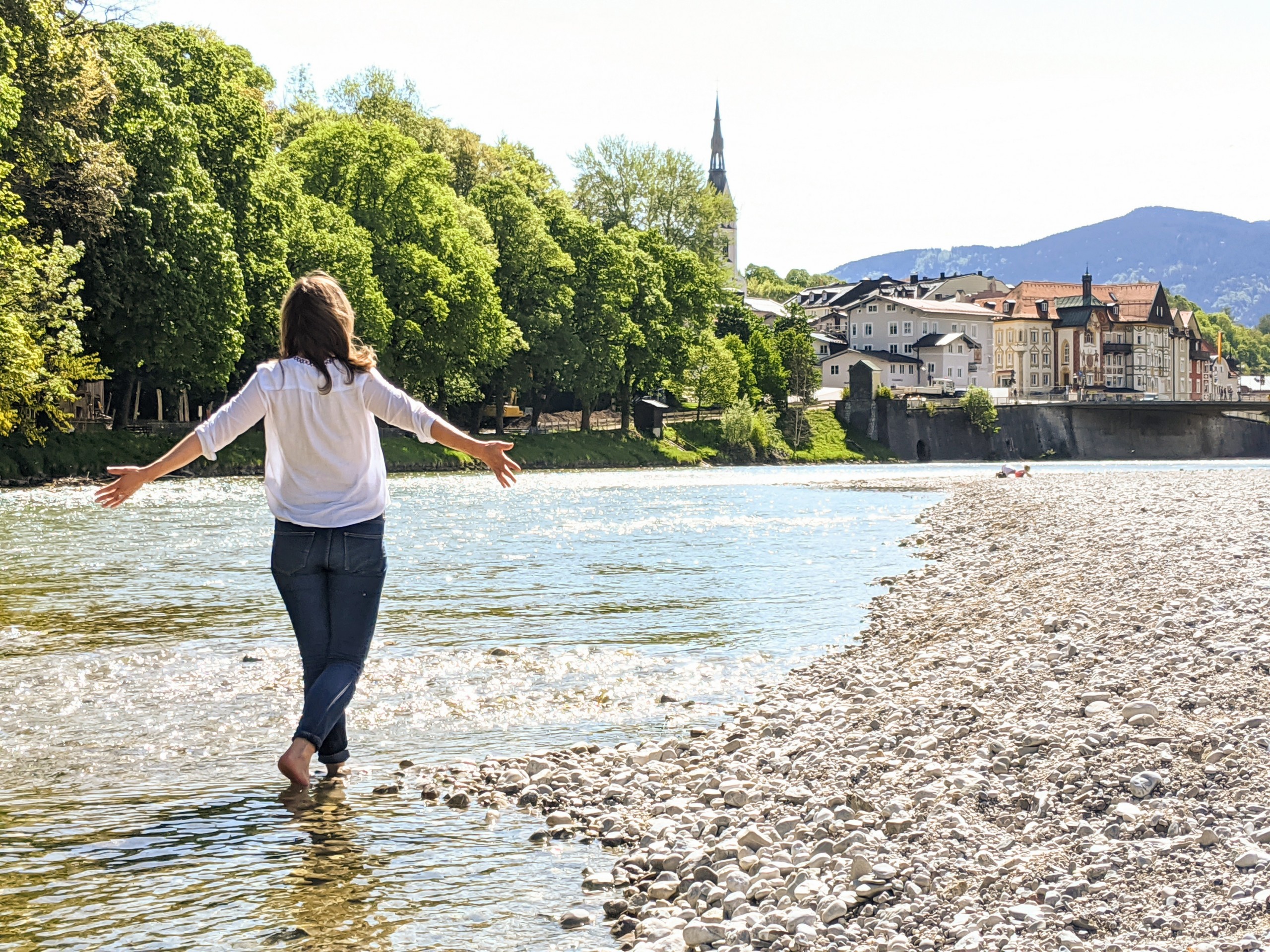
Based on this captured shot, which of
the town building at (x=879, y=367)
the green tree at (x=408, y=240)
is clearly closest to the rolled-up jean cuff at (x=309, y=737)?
the green tree at (x=408, y=240)

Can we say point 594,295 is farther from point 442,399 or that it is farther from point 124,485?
point 124,485

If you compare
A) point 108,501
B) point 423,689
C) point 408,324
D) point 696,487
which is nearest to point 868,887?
point 108,501

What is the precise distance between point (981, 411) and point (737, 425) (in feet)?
129

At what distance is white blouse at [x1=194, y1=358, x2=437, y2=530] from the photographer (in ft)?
22.7

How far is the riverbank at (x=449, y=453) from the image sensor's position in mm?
47688

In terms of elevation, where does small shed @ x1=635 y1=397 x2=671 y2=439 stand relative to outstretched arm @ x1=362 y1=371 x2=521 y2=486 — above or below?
above

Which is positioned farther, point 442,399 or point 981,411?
point 981,411

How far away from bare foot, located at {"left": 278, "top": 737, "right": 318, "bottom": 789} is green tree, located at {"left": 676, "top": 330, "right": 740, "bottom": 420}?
91.3 m

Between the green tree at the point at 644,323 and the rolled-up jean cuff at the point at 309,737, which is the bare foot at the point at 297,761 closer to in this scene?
the rolled-up jean cuff at the point at 309,737

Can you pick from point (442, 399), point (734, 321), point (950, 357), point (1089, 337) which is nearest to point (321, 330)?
point (442, 399)

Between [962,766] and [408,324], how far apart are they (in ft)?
189

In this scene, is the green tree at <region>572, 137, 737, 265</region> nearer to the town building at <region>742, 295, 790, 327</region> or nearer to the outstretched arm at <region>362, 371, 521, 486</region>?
the town building at <region>742, 295, 790, 327</region>

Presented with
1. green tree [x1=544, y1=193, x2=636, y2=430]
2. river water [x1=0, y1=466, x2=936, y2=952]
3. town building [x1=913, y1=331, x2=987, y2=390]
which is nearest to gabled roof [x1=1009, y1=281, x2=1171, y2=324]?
town building [x1=913, y1=331, x2=987, y2=390]

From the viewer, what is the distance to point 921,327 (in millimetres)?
162250
